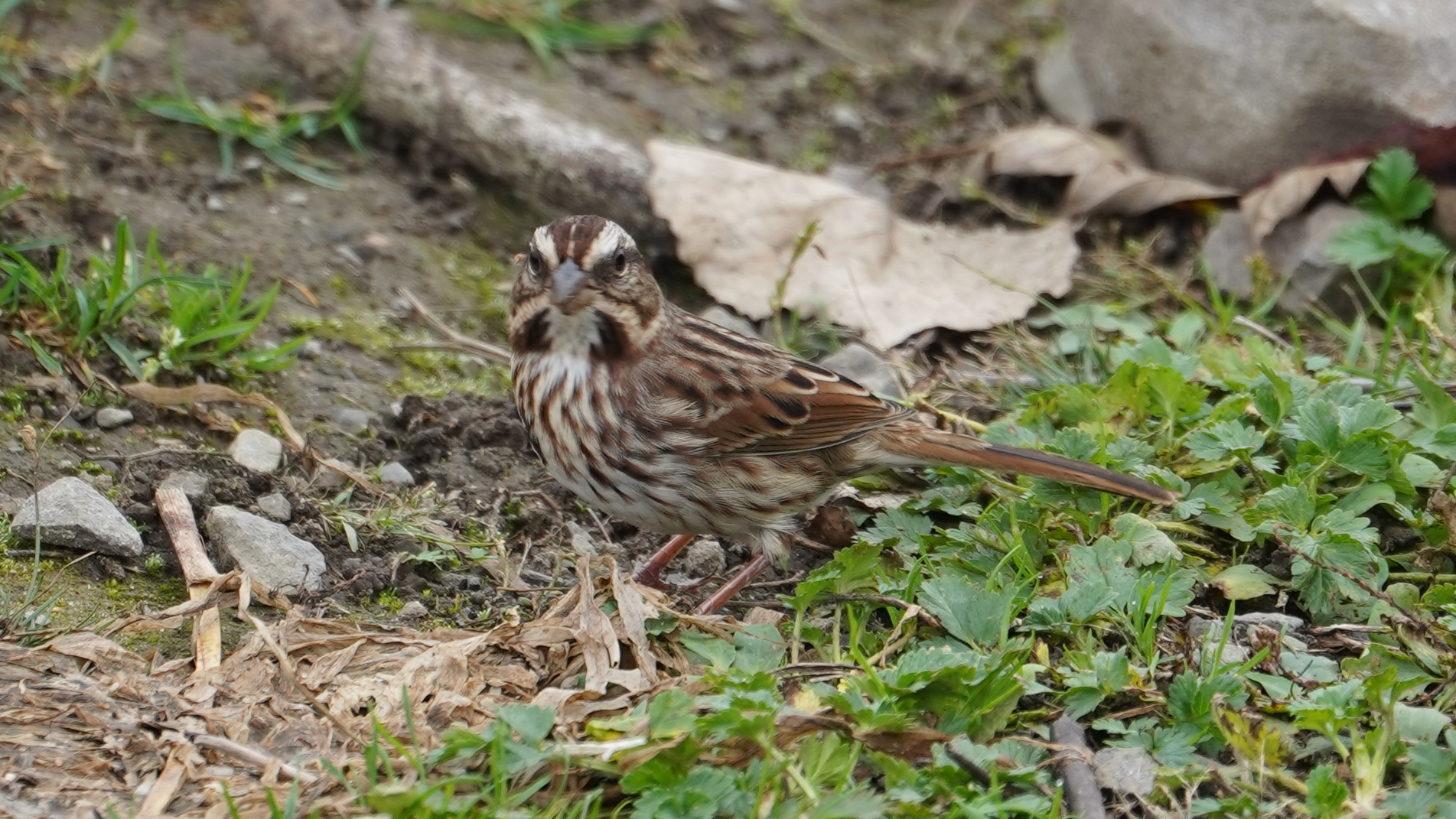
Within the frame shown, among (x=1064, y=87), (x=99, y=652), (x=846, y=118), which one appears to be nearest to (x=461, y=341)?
(x=99, y=652)

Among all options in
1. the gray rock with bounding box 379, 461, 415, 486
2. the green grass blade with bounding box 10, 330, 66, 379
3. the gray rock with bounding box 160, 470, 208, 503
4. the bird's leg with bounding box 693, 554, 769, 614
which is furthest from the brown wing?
the green grass blade with bounding box 10, 330, 66, 379

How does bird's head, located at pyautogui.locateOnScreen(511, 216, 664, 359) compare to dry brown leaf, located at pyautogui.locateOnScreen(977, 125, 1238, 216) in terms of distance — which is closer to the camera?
bird's head, located at pyautogui.locateOnScreen(511, 216, 664, 359)

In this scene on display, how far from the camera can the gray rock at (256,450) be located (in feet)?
14.9

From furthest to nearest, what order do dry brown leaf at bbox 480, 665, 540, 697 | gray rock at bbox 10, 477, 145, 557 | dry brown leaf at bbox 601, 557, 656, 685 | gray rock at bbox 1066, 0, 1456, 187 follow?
1. gray rock at bbox 1066, 0, 1456, 187
2. gray rock at bbox 10, 477, 145, 557
3. dry brown leaf at bbox 601, 557, 656, 685
4. dry brown leaf at bbox 480, 665, 540, 697

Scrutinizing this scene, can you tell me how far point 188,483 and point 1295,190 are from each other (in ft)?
13.5

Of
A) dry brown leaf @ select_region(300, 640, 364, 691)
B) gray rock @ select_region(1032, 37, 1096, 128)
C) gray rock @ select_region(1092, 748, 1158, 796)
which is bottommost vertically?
dry brown leaf @ select_region(300, 640, 364, 691)

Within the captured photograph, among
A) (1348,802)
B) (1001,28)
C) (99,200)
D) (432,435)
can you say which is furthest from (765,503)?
(1001,28)

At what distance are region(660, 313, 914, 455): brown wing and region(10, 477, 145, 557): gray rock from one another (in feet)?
4.81

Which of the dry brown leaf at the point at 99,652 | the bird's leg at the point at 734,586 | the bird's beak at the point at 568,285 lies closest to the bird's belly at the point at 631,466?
the bird's leg at the point at 734,586

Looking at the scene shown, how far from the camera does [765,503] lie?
439 cm

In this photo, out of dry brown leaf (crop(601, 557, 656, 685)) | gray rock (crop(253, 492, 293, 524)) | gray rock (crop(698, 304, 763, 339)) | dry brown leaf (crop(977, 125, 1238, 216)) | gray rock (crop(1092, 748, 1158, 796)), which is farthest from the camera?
dry brown leaf (crop(977, 125, 1238, 216))

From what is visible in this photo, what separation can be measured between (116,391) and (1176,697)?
3084mm

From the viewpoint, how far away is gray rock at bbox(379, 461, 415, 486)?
4637mm

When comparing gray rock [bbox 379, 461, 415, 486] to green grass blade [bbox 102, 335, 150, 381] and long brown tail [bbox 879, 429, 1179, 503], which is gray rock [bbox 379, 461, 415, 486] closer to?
green grass blade [bbox 102, 335, 150, 381]
